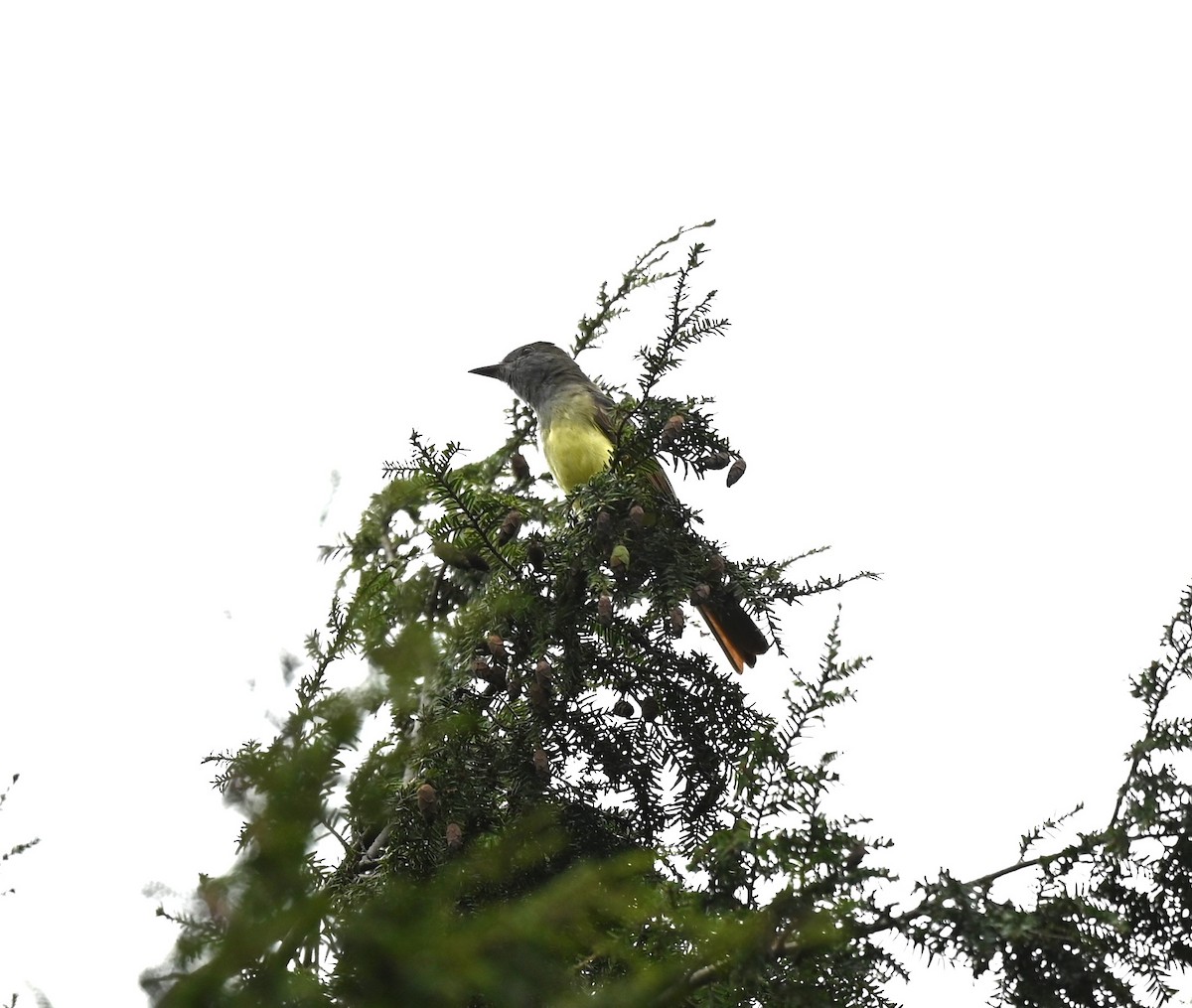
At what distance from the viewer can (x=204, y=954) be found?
55.4 inches

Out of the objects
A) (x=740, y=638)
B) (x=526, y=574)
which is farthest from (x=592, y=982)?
(x=740, y=638)

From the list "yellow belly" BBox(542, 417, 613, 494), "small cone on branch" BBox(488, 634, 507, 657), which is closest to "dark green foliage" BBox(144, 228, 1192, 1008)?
"small cone on branch" BBox(488, 634, 507, 657)

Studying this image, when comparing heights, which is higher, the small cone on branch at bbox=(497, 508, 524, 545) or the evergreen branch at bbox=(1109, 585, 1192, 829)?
the small cone on branch at bbox=(497, 508, 524, 545)

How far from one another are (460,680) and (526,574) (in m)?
0.39

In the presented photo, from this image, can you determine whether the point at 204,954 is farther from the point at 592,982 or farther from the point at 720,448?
the point at 720,448

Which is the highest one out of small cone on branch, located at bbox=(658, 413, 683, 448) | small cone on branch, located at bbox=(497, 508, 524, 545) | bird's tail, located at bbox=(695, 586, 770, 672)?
small cone on branch, located at bbox=(658, 413, 683, 448)

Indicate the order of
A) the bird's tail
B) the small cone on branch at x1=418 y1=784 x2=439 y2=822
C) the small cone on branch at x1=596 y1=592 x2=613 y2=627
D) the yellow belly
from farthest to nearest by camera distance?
the yellow belly < the bird's tail < the small cone on branch at x1=596 y1=592 x2=613 y2=627 < the small cone on branch at x1=418 y1=784 x2=439 y2=822

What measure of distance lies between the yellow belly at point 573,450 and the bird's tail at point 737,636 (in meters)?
1.42

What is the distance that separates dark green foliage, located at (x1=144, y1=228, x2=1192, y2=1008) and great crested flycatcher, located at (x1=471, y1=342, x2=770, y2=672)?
434 mm

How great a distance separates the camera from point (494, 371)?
23.6 feet

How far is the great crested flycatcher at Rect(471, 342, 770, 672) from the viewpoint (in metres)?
4.58

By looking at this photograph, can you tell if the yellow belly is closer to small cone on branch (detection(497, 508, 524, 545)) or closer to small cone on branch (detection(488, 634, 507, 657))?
small cone on branch (detection(497, 508, 524, 545))

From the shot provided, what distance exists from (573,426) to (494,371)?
1312 mm

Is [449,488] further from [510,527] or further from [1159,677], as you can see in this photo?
[1159,677]
